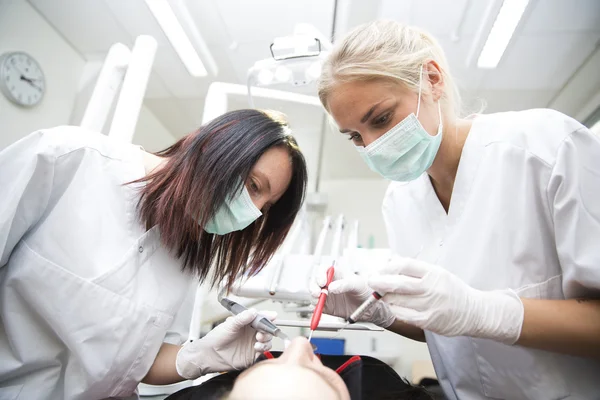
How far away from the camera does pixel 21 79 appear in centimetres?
217

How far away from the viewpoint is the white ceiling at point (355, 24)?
2.04 metres

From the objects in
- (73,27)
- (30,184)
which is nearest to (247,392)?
(30,184)

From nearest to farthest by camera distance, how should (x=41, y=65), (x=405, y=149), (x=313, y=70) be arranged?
1. (x=405, y=149)
2. (x=313, y=70)
3. (x=41, y=65)

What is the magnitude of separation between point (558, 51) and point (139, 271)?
2808 millimetres

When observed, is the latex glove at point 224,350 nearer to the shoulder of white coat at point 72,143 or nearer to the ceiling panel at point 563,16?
the shoulder of white coat at point 72,143

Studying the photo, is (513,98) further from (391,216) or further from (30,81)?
(30,81)

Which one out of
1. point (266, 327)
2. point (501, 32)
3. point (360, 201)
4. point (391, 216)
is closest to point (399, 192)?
point (391, 216)

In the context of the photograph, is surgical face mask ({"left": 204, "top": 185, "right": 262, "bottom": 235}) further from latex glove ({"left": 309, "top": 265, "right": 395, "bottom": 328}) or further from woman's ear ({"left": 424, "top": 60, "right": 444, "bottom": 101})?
woman's ear ({"left": 424, "top": 60, "right": 444, "bottom": 101})

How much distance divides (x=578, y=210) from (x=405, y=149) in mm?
420

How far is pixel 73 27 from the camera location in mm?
2420

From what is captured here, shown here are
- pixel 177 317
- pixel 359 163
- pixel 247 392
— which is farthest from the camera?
pixel 359 163

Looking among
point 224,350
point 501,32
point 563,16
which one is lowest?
point 563,16

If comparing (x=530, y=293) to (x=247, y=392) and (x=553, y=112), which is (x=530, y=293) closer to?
(x=553, y=112)

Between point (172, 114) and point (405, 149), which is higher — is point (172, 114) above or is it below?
below
